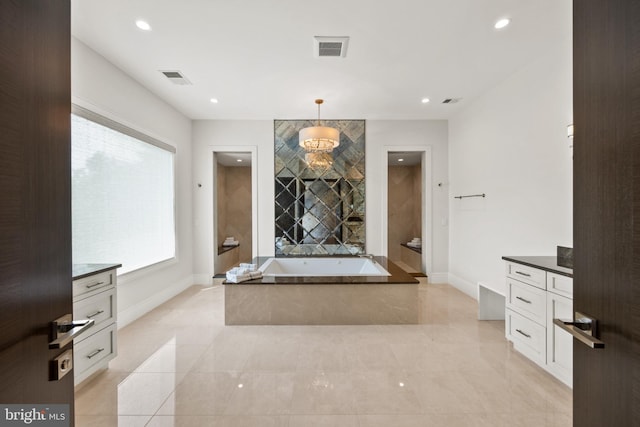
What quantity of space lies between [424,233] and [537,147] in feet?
7.80

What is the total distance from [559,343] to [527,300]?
36 cm

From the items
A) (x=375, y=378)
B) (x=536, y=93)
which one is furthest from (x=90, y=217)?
(x=536, y=93)

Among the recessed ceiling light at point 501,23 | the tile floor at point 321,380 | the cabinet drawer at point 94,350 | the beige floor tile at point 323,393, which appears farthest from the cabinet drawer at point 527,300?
the cabinet drawer at point 94,350

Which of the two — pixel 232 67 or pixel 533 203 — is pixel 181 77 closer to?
pixel 232 67

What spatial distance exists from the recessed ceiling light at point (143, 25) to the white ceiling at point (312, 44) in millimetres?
48

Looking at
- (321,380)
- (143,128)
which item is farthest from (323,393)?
(143,128)

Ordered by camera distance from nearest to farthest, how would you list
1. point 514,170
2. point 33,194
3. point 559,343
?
point 33,194
point 559,343
point 514,170

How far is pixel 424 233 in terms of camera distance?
16.4 feet

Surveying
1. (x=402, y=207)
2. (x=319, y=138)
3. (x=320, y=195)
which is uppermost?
(x=319, y=138)

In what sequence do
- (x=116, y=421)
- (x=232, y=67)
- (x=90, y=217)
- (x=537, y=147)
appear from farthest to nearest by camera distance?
1. (x=232, y=67)
2. (x=537, y=147)
3. (x=90, y=217)
4. (x=116, y=421)

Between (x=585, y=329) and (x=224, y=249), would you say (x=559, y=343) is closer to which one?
(x=585, y=329)

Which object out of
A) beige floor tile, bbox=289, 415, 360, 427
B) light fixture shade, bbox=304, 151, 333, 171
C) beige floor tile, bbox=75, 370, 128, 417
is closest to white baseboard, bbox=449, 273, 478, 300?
light fixture shade, bbox=304, 151, 333, 171

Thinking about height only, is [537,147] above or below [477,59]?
below

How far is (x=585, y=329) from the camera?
76 cm
